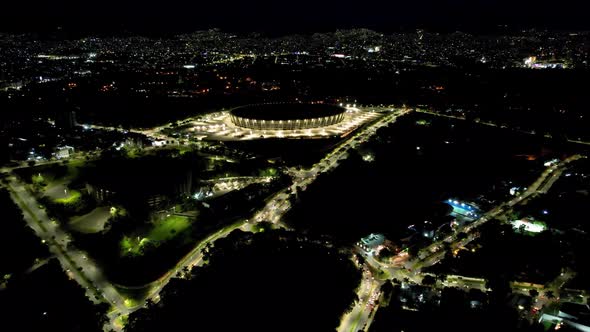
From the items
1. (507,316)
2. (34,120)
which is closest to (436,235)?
(507,316)

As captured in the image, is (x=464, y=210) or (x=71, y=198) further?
(x=71, y=198)

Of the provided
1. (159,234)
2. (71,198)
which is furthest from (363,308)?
(71,198)

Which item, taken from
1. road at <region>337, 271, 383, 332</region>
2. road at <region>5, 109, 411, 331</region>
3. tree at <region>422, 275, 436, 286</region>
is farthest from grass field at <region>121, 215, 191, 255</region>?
tree at <region>422, 275, 436, 286</region>

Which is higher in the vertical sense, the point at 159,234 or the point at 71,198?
the point at 159,234

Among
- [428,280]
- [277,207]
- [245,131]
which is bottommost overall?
[245,131]

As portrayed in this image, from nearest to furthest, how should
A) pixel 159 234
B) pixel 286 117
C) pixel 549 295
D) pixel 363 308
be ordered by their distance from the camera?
pixel 363 308, pixel 549 295, pixel 159 234, pixel 286 117

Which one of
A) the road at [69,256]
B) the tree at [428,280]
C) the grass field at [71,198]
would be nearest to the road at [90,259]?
the road at [69,256]

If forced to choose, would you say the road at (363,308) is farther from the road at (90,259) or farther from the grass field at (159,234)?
the grass field at (159,234)

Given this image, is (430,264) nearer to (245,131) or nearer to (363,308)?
(363,308)
